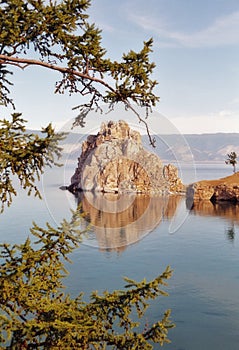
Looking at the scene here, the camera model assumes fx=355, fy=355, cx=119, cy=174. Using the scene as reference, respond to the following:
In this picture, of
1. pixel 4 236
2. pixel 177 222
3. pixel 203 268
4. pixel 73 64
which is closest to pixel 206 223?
pixel 177 222

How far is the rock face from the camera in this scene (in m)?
128

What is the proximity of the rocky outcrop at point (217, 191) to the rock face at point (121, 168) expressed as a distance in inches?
856

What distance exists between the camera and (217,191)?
10569 cm

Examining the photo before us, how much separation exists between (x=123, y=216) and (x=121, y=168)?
45317 mm

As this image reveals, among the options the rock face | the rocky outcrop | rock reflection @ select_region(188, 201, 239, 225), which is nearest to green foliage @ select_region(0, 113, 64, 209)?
rock reflection @ select_region(188, 201, 239, 225)

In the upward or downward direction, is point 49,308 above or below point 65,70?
below

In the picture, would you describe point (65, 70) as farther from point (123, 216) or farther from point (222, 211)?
point (222, 211)

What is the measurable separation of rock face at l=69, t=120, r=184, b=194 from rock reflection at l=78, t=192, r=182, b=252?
6.42 metres

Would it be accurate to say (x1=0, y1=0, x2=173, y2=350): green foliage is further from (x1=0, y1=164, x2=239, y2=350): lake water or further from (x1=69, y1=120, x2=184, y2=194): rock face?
(x1=69, y1=120, x2=184, y2=194): rock face

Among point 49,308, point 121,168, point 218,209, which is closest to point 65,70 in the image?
point 49,308

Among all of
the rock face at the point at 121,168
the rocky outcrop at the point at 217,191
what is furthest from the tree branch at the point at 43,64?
the rock face at the point at 121,168

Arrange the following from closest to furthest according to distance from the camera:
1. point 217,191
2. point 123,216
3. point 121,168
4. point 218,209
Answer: point 123,216
point 218,209
point 217,191
point 121,168

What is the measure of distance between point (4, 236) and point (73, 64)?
5025cm

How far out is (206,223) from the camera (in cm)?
7225
